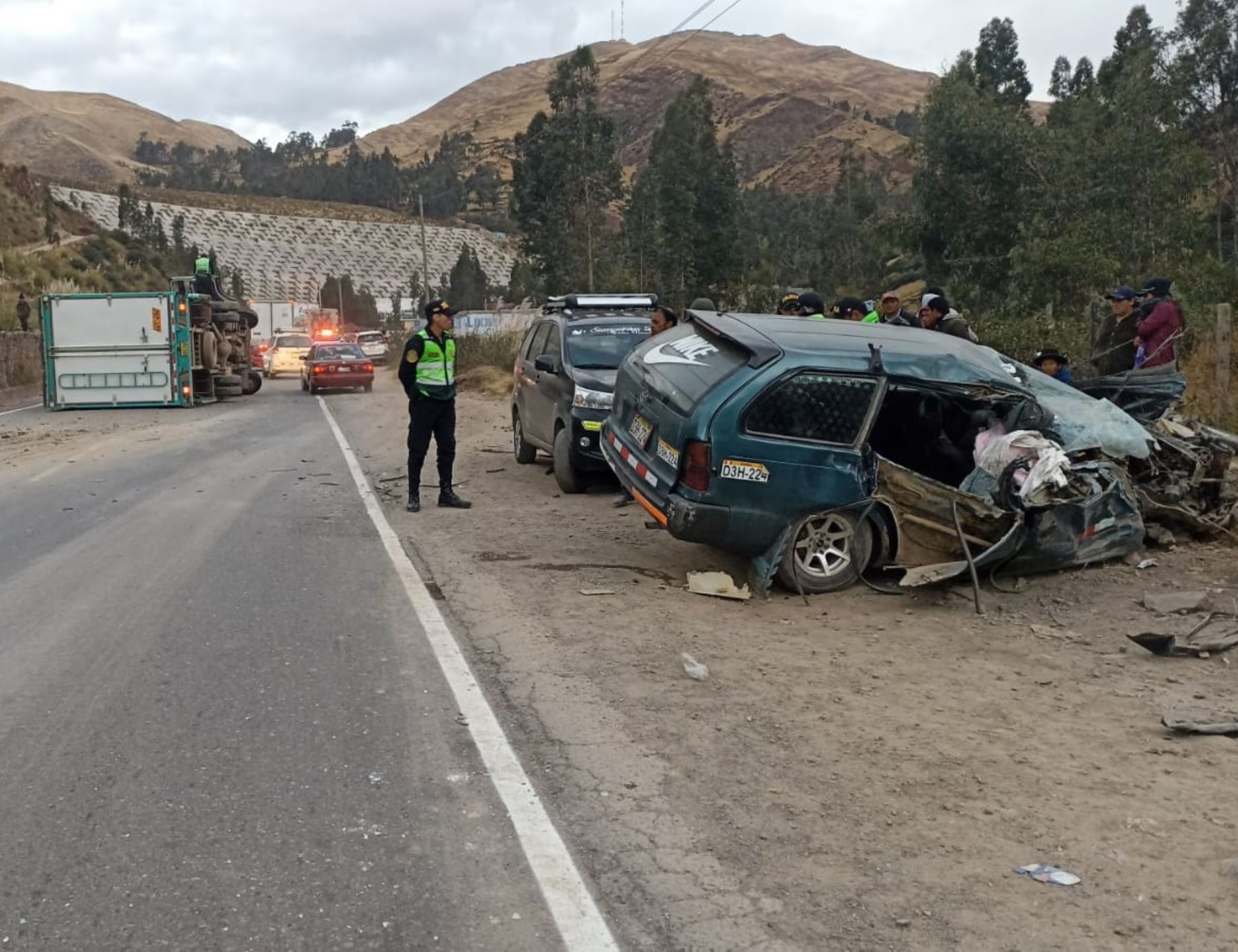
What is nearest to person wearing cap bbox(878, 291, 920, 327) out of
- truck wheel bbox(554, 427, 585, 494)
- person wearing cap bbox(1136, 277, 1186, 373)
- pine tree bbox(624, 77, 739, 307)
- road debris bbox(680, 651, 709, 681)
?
person wearing cap bbox(1136, 277, 1186, 373)

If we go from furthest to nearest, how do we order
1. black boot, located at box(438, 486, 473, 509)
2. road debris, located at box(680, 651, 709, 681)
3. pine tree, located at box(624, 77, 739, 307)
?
pine tree, located at box(624, 77, 739, 307) → black boot, located at box(438, 486, 473, 509) → road debris, located at box(680, 651, 709, 681)

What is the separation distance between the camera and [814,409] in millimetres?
7414

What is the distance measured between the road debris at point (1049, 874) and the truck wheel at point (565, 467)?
8042 mm

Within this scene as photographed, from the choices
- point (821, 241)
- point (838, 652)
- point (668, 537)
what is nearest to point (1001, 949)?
point (838, 652)

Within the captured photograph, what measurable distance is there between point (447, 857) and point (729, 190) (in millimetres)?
50535

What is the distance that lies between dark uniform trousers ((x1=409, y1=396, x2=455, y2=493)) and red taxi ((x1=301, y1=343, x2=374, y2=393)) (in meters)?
20.4

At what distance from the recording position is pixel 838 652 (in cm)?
628

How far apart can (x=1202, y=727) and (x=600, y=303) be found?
966cm

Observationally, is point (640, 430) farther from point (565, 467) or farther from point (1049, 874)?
point (1049, 874)

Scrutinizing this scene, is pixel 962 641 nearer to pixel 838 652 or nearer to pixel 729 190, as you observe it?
pixel 838 652

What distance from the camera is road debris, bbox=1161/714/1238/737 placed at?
4961 millimetres

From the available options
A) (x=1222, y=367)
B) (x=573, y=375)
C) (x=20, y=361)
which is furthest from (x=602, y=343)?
(x=20, y=361)

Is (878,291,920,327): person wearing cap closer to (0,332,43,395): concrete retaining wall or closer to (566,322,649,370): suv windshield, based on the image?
(566,322,649,370): suv windshield

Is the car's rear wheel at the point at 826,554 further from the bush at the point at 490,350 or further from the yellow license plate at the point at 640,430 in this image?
the bush at the point at 490,350
